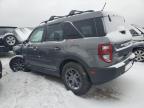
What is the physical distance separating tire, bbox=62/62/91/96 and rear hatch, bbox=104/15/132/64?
828mm

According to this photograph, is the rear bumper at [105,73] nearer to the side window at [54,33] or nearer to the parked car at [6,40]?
the side window at [54,33]

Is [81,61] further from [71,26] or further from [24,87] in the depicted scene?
[24,87]

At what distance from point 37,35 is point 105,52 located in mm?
2832

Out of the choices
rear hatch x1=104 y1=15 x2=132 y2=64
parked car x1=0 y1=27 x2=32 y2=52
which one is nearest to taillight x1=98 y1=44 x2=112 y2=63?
rear hatch x1=104 y1=15 x2=132 y2=64

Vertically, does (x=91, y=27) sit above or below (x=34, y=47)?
above

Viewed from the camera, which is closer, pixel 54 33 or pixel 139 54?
pixel 54 33

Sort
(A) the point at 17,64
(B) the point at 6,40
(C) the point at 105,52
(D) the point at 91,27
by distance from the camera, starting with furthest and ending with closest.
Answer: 1. (B) the point at 6,40
2. (A) the point at 17,64
3. (D) the point at 91,27
4. (C) the point at 105,52

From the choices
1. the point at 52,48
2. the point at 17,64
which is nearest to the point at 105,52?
the point at 52,48

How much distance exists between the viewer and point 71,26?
5.05 m

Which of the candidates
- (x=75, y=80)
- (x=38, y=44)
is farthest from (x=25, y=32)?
(x=75, y=80)

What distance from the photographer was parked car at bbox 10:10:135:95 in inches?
171

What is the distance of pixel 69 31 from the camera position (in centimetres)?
510

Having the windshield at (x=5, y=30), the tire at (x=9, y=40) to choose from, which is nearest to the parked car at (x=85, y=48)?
the tire at (x=9, y=40)

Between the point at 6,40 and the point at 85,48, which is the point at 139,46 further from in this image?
the point at 6,40
